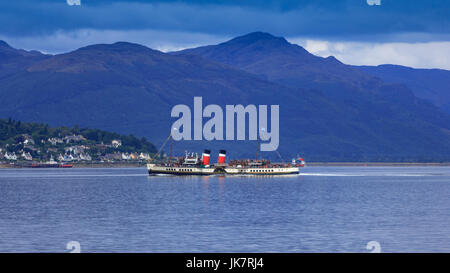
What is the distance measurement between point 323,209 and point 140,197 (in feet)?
125

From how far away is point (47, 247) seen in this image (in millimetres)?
63875

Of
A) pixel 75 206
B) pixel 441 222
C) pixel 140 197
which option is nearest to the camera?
pixel 441 222

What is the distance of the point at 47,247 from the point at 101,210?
3936 cm

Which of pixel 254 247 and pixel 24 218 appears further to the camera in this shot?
pixel 24 218

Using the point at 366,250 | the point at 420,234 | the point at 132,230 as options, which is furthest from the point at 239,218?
the point at 366,250

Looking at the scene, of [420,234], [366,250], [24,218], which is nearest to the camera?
[366,250]

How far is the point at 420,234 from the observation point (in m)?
71.9
